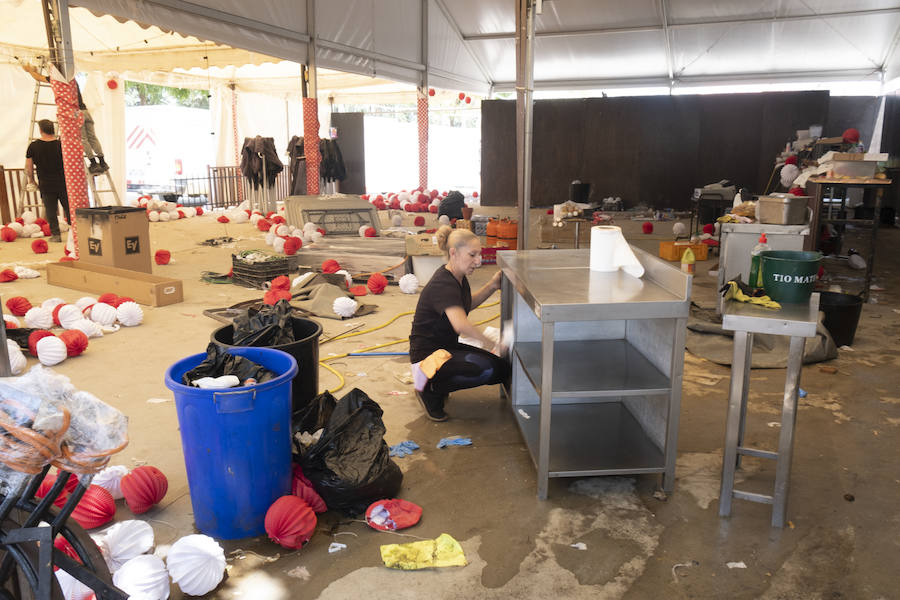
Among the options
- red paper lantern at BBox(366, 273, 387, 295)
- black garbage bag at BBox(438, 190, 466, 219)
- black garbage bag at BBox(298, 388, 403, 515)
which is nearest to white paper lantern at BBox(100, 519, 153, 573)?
black garbage bag at BBox(298, 388, 403, 515)

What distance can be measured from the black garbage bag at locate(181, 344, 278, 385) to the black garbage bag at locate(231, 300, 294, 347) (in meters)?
0.48

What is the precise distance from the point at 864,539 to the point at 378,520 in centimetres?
224

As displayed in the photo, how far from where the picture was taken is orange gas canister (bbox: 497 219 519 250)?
10281mm

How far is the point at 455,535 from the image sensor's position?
10.4 feet

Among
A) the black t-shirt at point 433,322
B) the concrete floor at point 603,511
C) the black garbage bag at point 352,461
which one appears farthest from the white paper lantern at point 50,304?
the black garbage bag at point 352,461

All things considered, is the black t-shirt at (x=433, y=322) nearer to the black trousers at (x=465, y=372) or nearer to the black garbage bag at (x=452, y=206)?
the black trousers at (x=465, y=372)

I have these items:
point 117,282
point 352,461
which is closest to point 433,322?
point 352,461

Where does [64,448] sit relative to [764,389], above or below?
above

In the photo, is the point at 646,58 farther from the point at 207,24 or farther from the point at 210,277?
the point at 210,277

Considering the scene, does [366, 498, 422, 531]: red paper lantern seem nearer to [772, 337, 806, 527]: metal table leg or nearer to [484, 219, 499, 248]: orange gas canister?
[772, 337, 806, 527]: metal table leg

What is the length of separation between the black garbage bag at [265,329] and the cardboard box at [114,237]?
204 inches

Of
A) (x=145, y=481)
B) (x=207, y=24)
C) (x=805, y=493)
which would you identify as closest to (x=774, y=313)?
(x=805, y=493)

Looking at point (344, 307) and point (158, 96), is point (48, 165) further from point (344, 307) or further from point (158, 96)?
point (158, 96)

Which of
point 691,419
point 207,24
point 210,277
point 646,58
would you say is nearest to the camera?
point 691,419
